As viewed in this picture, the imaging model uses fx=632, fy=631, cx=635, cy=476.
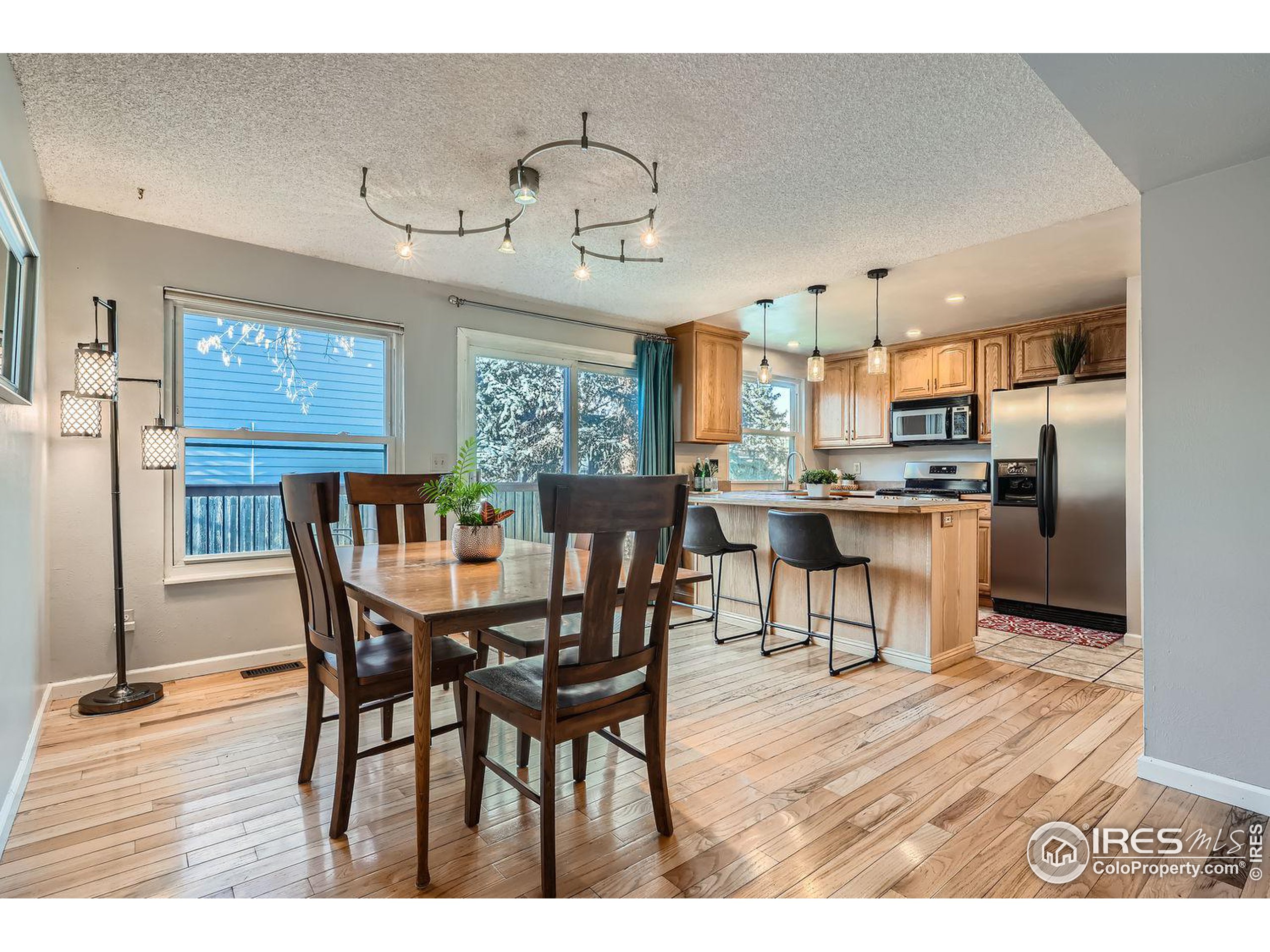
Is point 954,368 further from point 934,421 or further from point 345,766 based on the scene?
point 345,766

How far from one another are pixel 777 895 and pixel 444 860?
0.88 metres

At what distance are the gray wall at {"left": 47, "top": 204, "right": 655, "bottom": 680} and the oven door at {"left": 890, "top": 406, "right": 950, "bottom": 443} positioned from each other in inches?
186

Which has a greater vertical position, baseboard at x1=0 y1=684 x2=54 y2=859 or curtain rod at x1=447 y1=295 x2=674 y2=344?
curtain rod at x1=447 y1=295 x2=674 y2=344

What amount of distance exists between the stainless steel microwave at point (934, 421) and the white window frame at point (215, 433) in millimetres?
4545

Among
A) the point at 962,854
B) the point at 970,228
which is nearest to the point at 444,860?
the point at 962,854

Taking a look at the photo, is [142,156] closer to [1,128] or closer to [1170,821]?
[1,128]

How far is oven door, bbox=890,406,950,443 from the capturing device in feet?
18.6

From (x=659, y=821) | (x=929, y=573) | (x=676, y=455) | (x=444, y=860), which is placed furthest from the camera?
(x=676, y=455)

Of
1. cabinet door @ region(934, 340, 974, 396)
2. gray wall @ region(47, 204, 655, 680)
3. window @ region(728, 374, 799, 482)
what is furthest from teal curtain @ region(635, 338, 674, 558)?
cabinet door @ region(934, 340, 974, 396)

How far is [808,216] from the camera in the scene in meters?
3.05

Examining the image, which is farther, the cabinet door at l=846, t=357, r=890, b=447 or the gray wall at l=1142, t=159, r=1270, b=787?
A: the cabinet door at l=846, t=357, r=890, b=447

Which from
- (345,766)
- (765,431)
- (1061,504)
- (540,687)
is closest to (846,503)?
(1061,504)

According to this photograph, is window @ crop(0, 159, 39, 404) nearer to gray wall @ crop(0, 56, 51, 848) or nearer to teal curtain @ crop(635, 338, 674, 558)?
gray wall @ crop(0, 56, 51, 848)

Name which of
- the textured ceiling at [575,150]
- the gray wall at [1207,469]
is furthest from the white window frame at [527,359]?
the gray wall at [1207,469]
